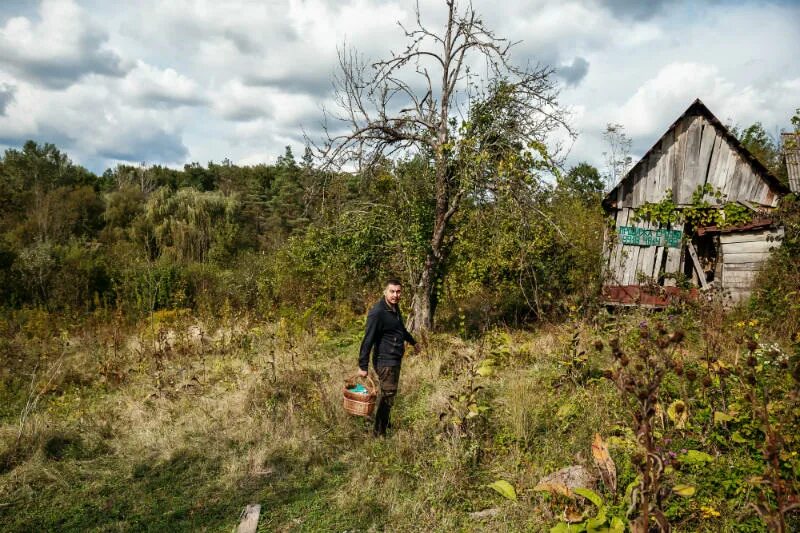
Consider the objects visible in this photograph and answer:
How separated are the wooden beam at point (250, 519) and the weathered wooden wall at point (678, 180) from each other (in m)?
9.31

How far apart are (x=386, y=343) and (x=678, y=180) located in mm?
8694

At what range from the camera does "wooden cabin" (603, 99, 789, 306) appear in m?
9.94

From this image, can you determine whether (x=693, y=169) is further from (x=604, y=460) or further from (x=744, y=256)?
(x=604, y=460)

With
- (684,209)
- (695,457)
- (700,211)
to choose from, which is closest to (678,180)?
(684,209)

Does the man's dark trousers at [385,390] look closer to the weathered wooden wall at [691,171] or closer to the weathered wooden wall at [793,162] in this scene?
the weathered wooden wall at [691,171]

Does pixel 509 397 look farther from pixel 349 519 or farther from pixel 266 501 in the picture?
pixel 266 501

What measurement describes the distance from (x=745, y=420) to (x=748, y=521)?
128 centimetres

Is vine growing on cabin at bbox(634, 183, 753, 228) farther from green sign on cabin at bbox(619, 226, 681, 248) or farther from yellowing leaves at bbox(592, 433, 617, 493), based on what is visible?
yellowing leaves at bbox(592, 433, 617, 493)

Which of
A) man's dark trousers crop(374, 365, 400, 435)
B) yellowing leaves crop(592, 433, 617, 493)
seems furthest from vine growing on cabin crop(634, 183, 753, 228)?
yellowing leaves crop(592, 433, 617, 493)

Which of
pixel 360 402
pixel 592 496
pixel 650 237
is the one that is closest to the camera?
pixel 592 496

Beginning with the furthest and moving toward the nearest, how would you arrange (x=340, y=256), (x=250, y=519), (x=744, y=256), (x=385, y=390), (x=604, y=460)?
1. (x=744, y=256)
2. (x=340, y=256)
3. (x=385, y=390)
4. (x=250, y=519)
5. (x=604, y=460)

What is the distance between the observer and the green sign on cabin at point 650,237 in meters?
10.7

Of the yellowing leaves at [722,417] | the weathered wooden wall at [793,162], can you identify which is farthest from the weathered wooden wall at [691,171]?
the yellowing leaves at [722,417]

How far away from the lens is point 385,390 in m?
5.21
